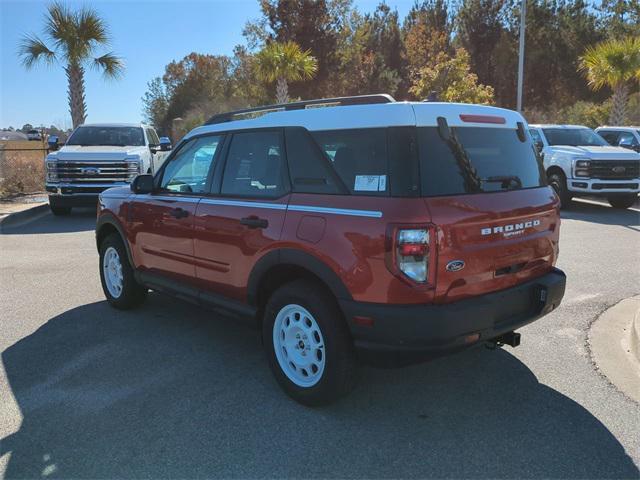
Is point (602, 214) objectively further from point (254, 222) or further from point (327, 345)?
point (327, 345)

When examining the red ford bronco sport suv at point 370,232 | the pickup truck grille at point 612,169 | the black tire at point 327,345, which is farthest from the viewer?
the pickup truck grille at point 612,169

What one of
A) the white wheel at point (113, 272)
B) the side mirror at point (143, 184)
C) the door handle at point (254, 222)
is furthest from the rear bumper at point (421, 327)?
the white wheel at point (113, 272)

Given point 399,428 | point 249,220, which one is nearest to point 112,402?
point 249,220

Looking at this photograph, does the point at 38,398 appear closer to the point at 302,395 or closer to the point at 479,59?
the point at 302,395

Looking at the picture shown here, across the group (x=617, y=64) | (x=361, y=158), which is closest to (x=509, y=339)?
(x=361, y=158)

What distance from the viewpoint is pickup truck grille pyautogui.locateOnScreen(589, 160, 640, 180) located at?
12.0 meters

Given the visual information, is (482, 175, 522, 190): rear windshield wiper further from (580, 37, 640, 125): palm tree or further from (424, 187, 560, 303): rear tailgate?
(580, 37, 640, 125): palm tree

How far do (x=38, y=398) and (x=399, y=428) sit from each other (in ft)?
7.93

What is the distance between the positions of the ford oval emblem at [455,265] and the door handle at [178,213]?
231cm

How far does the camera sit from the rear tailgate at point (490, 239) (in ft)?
9.95

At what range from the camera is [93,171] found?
38.1ft

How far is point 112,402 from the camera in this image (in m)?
3.60

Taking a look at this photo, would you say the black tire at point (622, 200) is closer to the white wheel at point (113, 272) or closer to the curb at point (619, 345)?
the curb at point (619, 345)

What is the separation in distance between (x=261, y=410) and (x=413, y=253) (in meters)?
1.46
